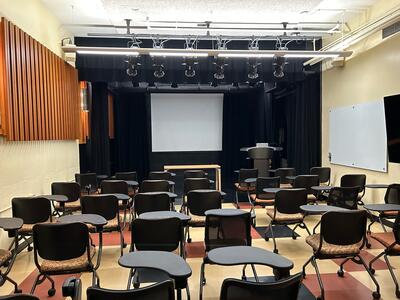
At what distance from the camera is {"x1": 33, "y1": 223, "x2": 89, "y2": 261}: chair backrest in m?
2.89

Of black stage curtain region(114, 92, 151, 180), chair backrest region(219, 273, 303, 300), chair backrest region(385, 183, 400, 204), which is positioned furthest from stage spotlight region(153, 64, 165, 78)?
chair backrest region(219, 273, 303, 300)

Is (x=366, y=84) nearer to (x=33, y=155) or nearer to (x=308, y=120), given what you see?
(x=308, y=120)

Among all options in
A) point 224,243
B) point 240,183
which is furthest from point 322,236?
point 240,183

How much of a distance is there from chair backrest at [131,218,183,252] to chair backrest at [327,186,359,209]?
2.55 meters

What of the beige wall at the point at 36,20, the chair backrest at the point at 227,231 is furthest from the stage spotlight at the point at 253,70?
the chair backrest at the point at 227,231

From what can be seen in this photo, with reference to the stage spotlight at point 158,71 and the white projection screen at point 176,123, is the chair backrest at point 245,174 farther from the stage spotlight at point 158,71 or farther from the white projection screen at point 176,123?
the white projection screen at point 176,123

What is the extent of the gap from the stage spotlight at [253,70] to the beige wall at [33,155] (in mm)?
4172

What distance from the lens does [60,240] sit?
2.93 meters

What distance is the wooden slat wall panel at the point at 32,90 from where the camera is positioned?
452 cm

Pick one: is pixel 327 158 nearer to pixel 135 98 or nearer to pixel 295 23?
pixel 295 23

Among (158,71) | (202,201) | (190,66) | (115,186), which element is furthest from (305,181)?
(158,71)

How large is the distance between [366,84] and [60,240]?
6.07 meters

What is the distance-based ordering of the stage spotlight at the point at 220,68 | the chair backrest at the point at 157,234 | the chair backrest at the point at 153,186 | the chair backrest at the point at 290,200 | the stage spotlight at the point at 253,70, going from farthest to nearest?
the stage spotlight at the point at 253,70 < the stage spotlight at the point at 220,68 < the chair backrest at the point at 153,186 < the chair backrest at the point at 290,200 < the chair backrest at the point at 157,234

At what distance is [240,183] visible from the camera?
7.05 metres
